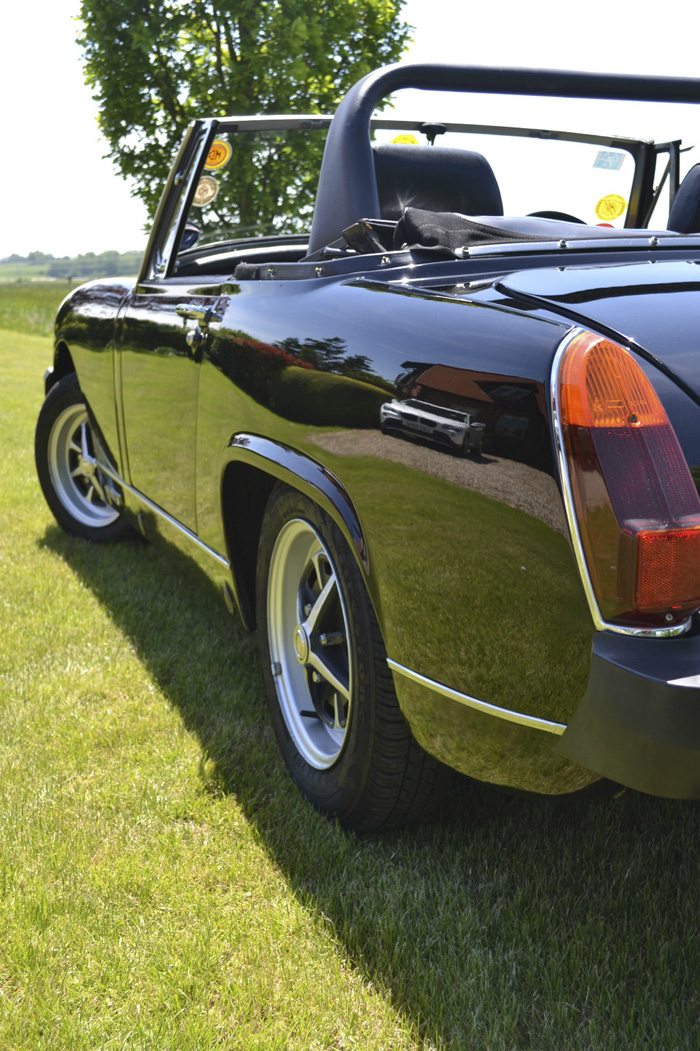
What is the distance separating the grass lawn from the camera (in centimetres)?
167

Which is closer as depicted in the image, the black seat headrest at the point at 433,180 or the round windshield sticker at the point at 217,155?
the black seat headrest at the point at 433,180

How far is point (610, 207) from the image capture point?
11.8 feet

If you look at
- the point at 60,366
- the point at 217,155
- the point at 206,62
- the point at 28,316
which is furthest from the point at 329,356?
the point at 28,316

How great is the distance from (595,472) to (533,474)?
0.34 ft

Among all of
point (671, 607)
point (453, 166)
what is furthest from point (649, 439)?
point (453, 166)

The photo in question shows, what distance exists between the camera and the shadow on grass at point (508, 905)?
1665 millimetres

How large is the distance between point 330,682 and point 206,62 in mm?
9872

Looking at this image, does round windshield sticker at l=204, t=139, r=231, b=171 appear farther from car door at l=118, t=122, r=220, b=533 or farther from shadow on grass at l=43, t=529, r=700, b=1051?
shadow on grass at l=43, t=529, r=700, b=1051

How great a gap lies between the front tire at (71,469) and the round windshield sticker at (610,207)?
100 inches

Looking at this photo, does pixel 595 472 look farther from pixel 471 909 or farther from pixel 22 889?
pixel 22 889

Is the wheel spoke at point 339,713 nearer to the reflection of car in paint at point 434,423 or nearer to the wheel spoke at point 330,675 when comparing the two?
the wheel spoke at point 330,675

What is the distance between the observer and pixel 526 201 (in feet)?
10.4

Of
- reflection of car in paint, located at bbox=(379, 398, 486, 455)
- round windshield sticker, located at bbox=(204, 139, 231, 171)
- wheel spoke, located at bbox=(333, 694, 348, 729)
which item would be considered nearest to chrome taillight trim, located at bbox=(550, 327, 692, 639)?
reflection of car in paint, located at bbox=(379, 398, 486, 455)

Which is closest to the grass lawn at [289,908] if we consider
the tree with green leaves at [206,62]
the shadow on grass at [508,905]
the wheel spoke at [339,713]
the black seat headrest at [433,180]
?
the shadow on grass at [508,905]
